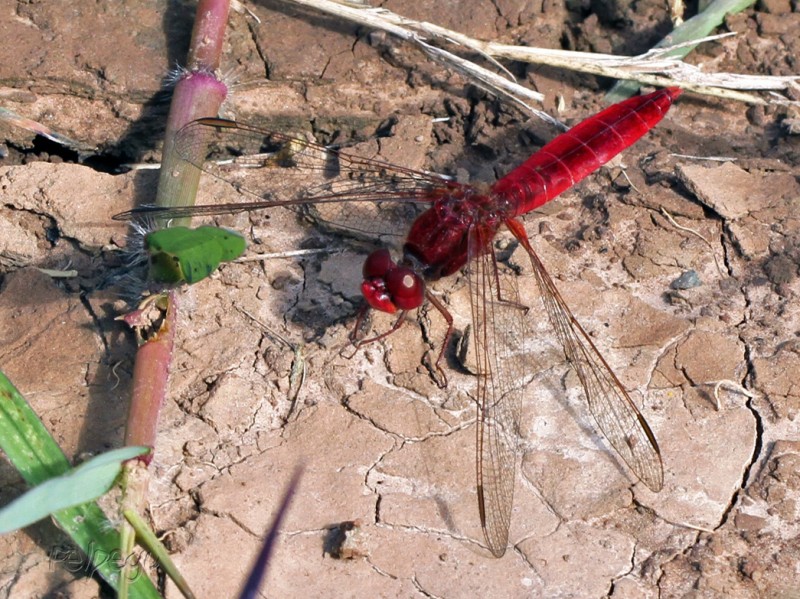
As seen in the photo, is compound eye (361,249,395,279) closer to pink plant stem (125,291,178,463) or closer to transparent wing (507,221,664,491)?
transparent wing (507,221,664,491)

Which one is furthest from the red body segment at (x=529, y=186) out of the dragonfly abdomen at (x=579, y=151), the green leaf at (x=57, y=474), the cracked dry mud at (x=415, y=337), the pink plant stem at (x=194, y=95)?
the green leaf at (x=57, y=474)

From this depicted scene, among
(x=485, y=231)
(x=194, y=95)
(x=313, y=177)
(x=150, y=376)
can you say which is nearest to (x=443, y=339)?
(x=485, y=231)

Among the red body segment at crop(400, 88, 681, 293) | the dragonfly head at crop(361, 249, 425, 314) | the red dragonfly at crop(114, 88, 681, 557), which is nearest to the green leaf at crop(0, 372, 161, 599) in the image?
the red dragonfly at crop(114, 88, 681, 557)

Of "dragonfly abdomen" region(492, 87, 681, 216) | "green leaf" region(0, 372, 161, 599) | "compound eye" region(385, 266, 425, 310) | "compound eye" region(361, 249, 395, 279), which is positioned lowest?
"green leaf" region(0, 372, 161, 599)

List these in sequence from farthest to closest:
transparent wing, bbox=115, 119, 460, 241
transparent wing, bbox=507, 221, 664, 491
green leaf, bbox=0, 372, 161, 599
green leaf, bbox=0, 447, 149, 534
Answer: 1. transparent wing, bbox=115, 119, 460, 241
2. transparent wing, bbox=507, 221, 664, 491
3. green leaf, bbox=0, 372, 161, 599
4. green leaf, bbox=0, 447, 149, 534

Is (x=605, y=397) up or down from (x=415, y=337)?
down

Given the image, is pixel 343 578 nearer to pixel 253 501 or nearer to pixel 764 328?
pixel 253 501

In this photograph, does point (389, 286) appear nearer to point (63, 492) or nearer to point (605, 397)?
point (605, 397)
